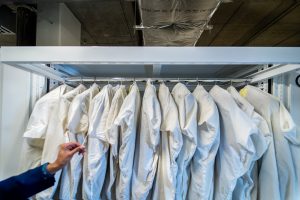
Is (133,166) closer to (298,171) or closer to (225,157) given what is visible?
(225,157)

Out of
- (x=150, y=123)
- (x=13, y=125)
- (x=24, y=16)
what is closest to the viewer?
(x=150, y=123)

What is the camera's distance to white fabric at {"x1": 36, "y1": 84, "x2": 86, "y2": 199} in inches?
44.4

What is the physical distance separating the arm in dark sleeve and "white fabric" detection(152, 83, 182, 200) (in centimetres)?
50

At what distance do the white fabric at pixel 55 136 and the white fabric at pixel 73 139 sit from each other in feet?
0.09

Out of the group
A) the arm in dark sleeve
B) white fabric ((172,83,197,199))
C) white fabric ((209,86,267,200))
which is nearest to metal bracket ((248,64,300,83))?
white fabric ((209,86,267,200))

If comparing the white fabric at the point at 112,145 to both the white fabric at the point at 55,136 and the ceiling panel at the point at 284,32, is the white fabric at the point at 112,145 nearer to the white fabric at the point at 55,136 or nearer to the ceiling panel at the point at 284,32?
the white fabric at the point at 55,136

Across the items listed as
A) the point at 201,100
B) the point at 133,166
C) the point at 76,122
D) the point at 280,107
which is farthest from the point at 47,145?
the point at 280,107

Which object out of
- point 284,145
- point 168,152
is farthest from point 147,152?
point 284,145

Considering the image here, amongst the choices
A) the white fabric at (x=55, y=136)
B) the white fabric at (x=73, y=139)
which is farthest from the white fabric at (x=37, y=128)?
the white fabric at (x=73, y=139)

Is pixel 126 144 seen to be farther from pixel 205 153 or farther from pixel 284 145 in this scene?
pixel 284 145

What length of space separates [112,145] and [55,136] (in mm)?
312

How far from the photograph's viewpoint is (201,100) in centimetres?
116

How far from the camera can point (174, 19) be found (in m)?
1.63

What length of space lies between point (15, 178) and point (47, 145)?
250 mm
